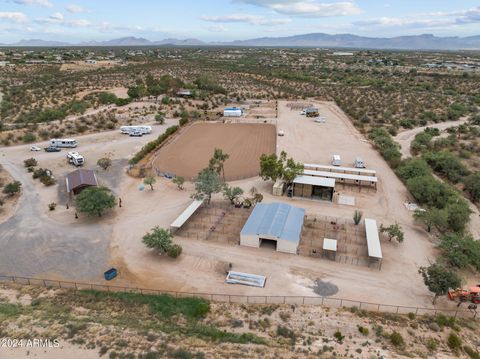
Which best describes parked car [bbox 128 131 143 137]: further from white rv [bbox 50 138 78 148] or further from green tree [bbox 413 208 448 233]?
green tree [bbox 413 208 448 233]

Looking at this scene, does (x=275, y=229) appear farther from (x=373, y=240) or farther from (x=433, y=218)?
(x=433, y=218)

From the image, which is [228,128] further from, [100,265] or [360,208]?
[100,265]

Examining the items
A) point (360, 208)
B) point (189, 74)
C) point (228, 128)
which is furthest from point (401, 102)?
point (189, 74)

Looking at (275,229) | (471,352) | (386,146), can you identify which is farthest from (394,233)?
(386,146)

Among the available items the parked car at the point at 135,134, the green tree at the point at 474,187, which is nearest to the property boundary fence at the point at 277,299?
the green tree at the point at 474,187

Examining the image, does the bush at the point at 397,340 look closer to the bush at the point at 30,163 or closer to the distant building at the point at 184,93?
the bush at the point at 30,163

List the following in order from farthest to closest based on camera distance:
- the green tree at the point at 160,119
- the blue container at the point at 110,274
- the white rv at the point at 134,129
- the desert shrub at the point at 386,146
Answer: the green tree at the point at 160,119 → the white rv at the point at 134,129 → the desert shrub at the point at 386,146 → the blue container at the point at 110,274

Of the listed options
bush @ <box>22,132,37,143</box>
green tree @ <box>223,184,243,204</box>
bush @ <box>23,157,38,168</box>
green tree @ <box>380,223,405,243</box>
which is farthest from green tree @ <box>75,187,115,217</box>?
bush @ <box>22,132,37,143</box>

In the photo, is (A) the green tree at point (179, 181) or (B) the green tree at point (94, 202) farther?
(A) the green tree at point (179, 181)
